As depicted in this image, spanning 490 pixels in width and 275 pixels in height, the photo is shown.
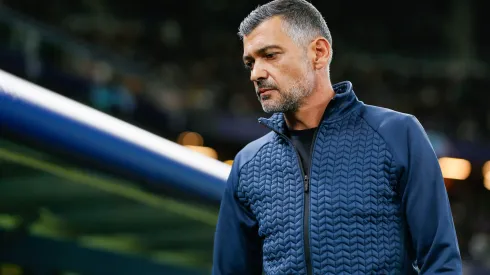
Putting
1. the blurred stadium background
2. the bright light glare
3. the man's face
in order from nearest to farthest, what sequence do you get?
the man's face
the blurred stadium background
the bright light glare

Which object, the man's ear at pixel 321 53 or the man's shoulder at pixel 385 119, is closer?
the man's shoulder at pixel 385 119

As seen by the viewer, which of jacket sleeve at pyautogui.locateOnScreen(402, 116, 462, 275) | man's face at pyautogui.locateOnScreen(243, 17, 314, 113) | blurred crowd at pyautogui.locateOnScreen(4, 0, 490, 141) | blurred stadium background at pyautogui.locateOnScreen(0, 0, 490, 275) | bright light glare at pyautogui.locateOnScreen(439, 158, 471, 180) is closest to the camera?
jacket sleeve at pyautogui.locateOnScreen(402, 116, 462, 275)

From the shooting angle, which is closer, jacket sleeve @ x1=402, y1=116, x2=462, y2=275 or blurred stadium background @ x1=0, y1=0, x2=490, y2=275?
jacket sleeve @ x1=402, y1=116, x2=462, y2=275

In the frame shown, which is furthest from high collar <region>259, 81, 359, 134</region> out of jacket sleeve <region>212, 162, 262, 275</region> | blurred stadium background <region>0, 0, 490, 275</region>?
blurred stadium background <region>0, 0, 490, 275</region>

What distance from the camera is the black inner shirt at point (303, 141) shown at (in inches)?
66.4

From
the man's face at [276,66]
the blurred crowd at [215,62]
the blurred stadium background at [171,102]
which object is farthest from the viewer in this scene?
the blurred crowd at [215,62]

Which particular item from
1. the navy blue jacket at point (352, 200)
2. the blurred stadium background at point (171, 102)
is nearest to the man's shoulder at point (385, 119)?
the navy blue jacket at point (352, 200)

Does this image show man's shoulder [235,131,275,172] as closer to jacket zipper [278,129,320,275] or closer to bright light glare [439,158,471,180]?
jacket zipper [278,129,320,275]

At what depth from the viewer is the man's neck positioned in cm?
171

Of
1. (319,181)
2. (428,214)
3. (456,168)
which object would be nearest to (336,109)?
(319,181)

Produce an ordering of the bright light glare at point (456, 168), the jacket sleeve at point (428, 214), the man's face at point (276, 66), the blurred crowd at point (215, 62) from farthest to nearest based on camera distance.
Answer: the bright light glare at point (456, 168), the blurred crowd at point (215, 62), the man's face at point (276, 66), the jacket sleeve at point (428, 214)

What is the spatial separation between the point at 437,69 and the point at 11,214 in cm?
1618

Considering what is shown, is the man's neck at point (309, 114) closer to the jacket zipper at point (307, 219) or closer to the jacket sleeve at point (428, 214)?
the jacket zipper at point (307, 219)

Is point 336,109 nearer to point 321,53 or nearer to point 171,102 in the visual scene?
point 321,53
